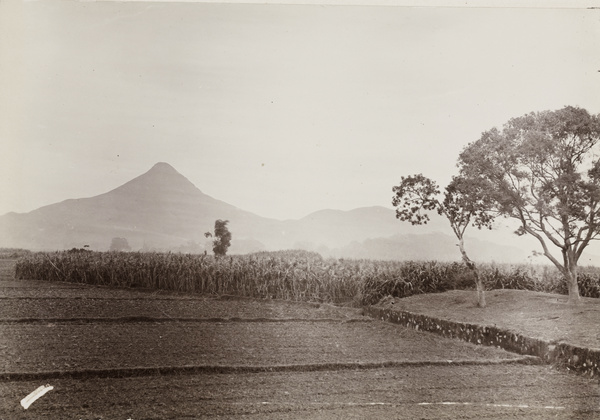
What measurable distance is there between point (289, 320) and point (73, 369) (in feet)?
13.5

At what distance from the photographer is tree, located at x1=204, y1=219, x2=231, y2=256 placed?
784cm

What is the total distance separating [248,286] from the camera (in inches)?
453

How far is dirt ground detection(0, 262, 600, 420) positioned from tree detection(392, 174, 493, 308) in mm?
1775

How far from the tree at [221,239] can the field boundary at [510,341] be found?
2.91 m

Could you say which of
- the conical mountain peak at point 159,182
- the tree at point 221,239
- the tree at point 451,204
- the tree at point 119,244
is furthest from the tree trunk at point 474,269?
the tree at point 119,244

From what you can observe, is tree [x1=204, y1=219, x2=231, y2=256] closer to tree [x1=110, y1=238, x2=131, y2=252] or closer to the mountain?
the mountain

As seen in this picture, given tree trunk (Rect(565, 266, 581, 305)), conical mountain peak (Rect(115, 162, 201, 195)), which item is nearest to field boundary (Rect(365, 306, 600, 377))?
tree trunk (Rect(565, 266, 581, 305))

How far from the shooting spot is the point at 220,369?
5.20m

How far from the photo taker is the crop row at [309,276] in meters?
10.8

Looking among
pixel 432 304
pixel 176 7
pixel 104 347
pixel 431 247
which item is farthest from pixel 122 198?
pixel 432 304

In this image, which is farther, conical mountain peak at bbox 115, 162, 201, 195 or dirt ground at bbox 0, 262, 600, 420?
conical mountain peak at bbox 115, 162, 201, 195

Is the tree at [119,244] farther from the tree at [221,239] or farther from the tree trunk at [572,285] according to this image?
the tree trunk at [572,285]

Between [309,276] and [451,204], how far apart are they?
11.9 ft

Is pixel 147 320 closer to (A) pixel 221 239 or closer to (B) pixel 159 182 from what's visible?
(A) pixel 221 239
